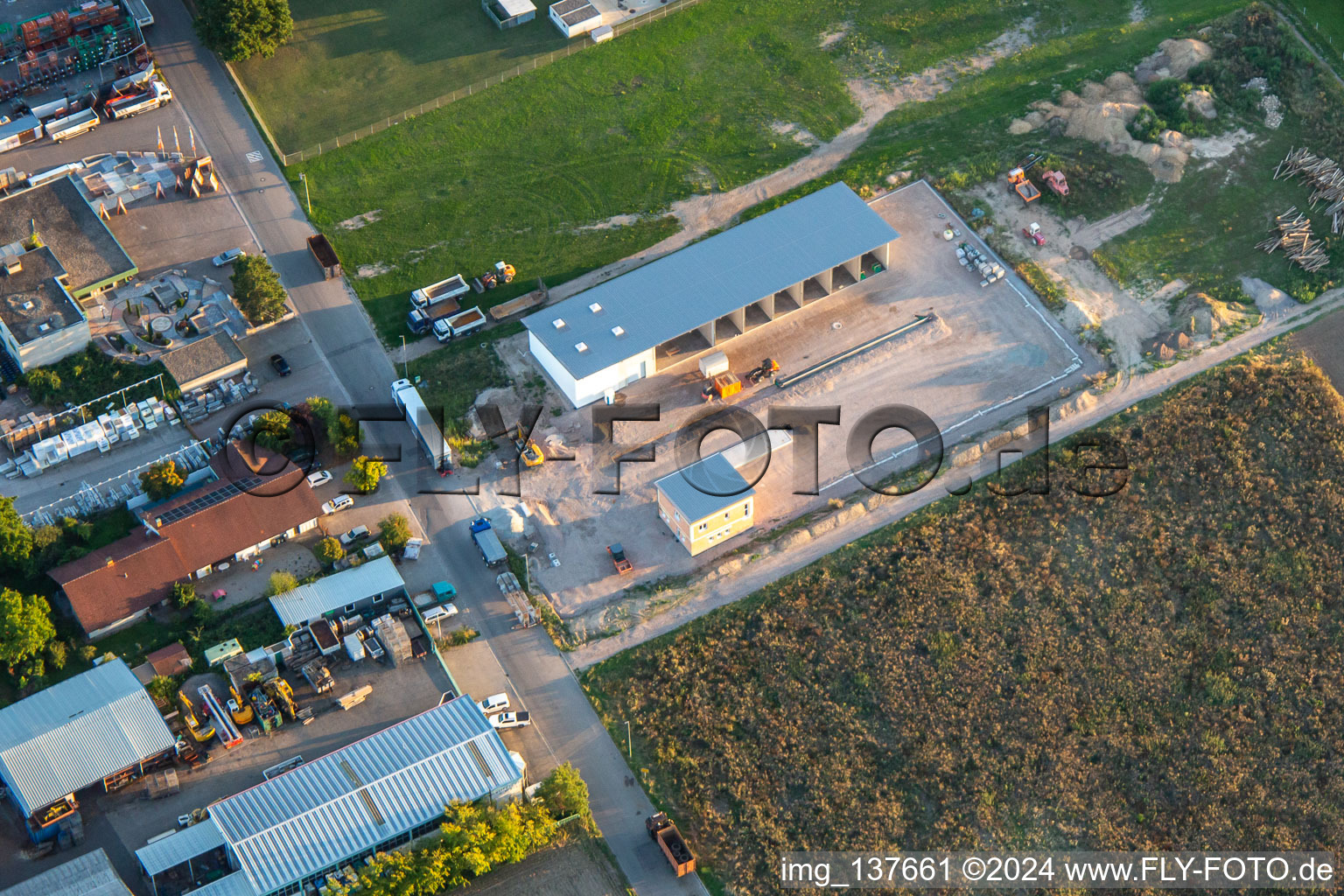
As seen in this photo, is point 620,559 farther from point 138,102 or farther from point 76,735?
point 138,102

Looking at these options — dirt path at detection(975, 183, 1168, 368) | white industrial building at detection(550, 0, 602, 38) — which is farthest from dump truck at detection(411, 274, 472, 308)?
dirt path at detection(975, 183, 1168, 368)

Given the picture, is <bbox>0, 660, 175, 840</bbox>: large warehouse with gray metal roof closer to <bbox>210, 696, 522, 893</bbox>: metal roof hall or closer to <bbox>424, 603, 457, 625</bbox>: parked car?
<bbox>210, 696, 522, 893</bbox>: metal roof hall

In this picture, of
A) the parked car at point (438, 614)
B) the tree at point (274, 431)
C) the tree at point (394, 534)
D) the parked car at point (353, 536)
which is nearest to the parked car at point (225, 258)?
the tree at point (274, 431)

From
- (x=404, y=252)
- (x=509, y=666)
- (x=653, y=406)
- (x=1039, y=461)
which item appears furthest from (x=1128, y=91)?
(x=509, y=666)

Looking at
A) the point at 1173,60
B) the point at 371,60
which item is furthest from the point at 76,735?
the point at 1173,60

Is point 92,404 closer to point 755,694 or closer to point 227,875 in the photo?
point 227,875

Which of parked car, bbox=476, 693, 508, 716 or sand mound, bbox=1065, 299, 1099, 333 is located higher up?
sand mound, bbox=1065, 299, 1099, 333

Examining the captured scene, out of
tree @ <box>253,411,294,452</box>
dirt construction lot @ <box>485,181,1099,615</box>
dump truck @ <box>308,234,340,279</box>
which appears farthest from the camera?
dump truck @ <box>308,234,340,279</box>
